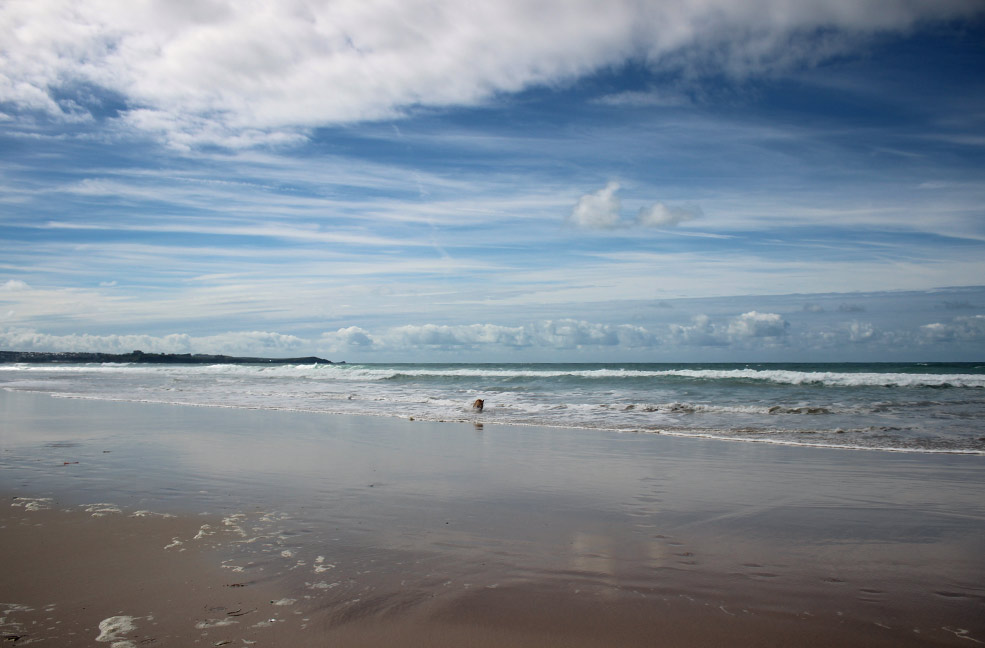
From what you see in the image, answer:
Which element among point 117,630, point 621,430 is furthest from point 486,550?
point 621,430

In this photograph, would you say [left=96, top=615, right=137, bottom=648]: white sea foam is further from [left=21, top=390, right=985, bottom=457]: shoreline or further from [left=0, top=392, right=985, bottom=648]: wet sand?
[left=21, top=390, right=985, bottom=457]: shoreline

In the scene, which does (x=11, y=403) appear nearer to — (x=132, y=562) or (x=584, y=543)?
(x=132, y=562)

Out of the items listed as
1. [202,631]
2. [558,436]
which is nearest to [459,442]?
[558,436]

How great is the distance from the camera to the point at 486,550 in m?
4.38

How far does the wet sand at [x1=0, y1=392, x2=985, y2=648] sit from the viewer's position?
10.3 ft

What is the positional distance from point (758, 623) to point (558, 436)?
815 cm

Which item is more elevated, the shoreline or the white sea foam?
the white sea foam

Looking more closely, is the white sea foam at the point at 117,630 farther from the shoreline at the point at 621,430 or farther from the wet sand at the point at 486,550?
the shoreline at the point at 621,430

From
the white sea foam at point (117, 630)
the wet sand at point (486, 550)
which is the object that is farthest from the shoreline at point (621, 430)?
the white sea foam at point (117, 630)

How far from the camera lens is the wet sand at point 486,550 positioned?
315cm

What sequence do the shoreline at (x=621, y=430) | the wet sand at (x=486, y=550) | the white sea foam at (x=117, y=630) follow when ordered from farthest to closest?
the shoreline at (x=621, y=430) → the wet sand at (x=486, y=550) → the white sea foam at (x=117, y=630)

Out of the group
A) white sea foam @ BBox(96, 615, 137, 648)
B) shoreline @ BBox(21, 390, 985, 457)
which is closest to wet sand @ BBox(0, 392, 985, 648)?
white sea foam @ BBox(96, 615, 137, 648)

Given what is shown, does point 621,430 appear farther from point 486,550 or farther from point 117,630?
point 117,630

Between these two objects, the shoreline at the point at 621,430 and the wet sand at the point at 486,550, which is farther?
the shoreline at the point at 621,430
